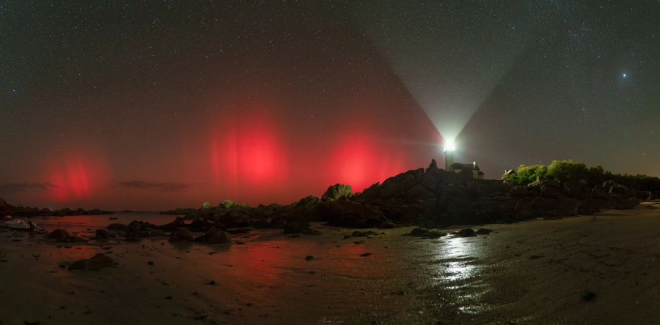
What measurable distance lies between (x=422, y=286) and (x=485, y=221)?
1138 centimetres

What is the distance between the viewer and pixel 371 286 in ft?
19.8

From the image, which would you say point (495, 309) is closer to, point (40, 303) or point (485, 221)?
point (40, 303)

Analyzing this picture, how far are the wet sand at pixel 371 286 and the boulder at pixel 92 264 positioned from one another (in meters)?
0.21

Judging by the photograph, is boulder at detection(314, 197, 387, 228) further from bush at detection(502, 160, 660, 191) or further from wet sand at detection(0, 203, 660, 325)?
bush at detection(502, 160, 660, 191)

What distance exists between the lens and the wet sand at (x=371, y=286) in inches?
175

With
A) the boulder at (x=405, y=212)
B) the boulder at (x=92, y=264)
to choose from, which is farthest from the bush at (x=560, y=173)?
the boulder at (x=92, y=264)

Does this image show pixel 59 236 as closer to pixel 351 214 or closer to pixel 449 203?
pixel 351 214

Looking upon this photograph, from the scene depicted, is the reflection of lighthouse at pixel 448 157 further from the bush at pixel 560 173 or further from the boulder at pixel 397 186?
the boulder at pixel 397 186

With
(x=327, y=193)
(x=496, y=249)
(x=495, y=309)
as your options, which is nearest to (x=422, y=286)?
(x=495, y=309)

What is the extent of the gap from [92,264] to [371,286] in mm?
5218

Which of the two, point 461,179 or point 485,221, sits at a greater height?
point 461,179

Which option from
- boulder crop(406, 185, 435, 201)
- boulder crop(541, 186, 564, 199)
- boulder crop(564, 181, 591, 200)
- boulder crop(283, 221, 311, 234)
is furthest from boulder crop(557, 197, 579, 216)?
boulder crop(283, 221, 311, 234)

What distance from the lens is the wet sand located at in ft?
14.6

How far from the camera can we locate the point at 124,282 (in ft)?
20.2
